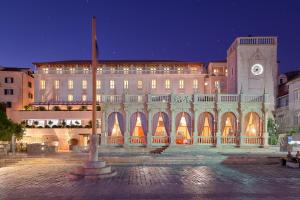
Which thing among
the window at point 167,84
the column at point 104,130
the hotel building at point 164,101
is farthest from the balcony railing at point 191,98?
the window at point 167,84

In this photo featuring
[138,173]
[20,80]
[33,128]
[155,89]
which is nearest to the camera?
[138,173]

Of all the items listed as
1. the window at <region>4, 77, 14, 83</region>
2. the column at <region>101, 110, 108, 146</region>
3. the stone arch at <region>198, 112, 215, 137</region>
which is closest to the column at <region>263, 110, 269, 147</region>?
the stone arch at <region>198, 112, 215, 137</region>

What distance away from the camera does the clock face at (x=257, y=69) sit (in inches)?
1502

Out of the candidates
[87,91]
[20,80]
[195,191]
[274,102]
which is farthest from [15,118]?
[195,191]

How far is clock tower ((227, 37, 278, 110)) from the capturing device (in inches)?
1492

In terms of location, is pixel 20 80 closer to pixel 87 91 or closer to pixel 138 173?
pixel 87 91

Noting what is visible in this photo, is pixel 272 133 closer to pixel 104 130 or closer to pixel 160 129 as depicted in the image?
pixel 160 129

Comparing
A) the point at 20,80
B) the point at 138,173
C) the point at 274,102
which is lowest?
the point at 138,173

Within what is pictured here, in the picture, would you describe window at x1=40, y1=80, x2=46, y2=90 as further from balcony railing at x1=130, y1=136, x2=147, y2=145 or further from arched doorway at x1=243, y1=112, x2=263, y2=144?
arched doorway at x1=243, y1=112, x2=263, y2=144

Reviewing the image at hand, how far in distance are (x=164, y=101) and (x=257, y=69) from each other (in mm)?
13935

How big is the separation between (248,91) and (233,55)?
5.84 meters

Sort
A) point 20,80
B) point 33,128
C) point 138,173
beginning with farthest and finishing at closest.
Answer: point 20,80
point 33,128
point 138,173

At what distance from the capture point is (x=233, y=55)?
4081 centimetres

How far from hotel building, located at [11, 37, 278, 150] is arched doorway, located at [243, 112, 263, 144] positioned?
101mm
